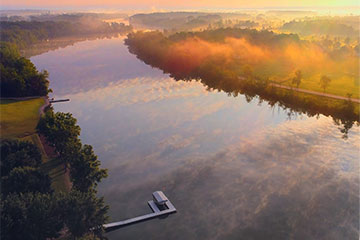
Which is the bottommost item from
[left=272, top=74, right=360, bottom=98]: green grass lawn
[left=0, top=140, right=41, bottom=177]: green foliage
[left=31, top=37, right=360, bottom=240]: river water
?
[left=272, top=74, right=360, bottom=98]: green grass lawn

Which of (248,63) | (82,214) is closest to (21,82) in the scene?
(82,214)

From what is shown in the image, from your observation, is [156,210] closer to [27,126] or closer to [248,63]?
[27,126]

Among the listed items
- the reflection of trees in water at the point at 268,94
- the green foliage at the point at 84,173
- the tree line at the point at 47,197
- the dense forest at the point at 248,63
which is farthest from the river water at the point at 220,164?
the dense forest at the point at 248,63

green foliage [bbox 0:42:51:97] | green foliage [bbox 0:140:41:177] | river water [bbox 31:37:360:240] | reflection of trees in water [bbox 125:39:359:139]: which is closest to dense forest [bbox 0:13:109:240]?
green foliage [bbox 0:140:41:177]

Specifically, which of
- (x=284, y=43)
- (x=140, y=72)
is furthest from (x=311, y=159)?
(x=284, y=43)

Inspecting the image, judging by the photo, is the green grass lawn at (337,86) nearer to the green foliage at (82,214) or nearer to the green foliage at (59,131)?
the green foliage at (59,131)

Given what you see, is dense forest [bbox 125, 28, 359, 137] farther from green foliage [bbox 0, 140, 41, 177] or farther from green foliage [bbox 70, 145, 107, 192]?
green foliage [bbox 0, 140, 41, 177]
